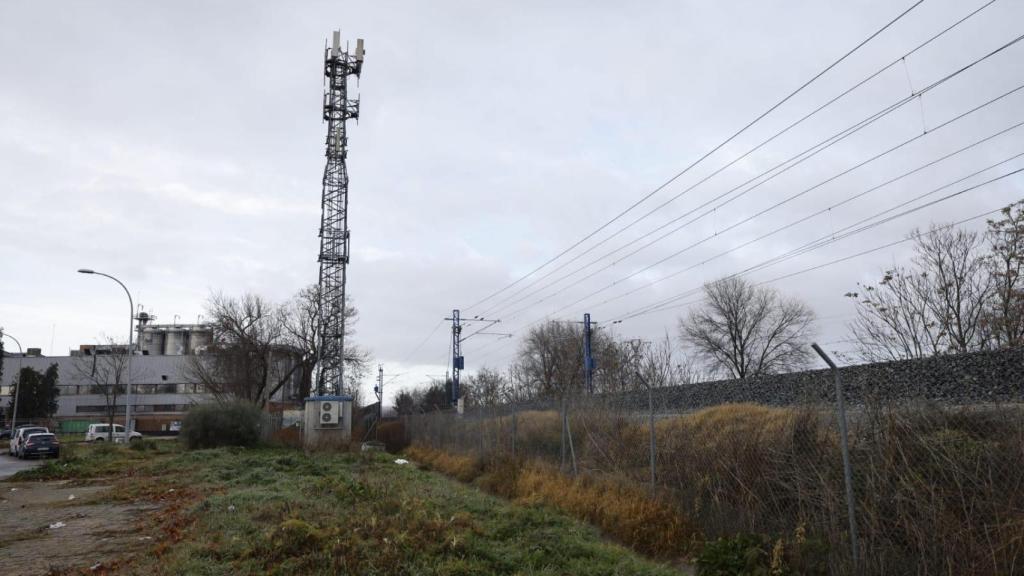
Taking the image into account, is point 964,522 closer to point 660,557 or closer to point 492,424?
point 660,557

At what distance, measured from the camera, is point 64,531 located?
40.6 feet

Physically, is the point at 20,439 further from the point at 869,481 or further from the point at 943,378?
the point at 869,481

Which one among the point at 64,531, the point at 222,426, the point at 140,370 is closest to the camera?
the point at 64,531

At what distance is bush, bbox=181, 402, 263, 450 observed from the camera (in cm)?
3481

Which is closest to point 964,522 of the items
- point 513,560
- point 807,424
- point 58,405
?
point 807,424

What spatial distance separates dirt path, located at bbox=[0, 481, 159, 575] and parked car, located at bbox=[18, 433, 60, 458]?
68.3ft

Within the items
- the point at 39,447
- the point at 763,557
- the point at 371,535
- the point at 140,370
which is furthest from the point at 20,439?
the point at 140,370

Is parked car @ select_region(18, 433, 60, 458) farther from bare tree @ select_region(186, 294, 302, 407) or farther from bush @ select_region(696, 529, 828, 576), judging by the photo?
bush @ select_region(696, 529, 828, 576)

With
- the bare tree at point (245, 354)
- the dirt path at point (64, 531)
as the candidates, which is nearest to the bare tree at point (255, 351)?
the bare tree at point (245, 354)

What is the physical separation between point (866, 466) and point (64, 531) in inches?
499

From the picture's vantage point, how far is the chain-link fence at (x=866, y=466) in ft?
19.4

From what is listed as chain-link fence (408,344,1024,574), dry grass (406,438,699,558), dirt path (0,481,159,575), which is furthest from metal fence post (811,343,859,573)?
dirt path (0,481,159,575)

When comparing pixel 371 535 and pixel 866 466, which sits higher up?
pixel 866 466

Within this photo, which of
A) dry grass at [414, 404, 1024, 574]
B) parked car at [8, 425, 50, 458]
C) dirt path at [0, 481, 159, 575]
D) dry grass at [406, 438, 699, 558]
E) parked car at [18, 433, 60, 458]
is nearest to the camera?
Result: dry grass at [414, 404, 1024, 574]
